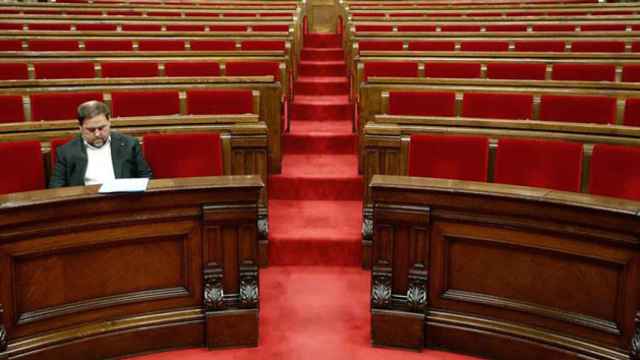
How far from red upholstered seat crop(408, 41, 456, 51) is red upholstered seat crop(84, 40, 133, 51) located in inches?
21.0

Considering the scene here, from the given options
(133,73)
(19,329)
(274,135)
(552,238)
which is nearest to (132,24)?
(133,73)

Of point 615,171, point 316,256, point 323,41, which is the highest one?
point 323,41

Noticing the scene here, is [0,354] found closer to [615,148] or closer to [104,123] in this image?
[104,123]

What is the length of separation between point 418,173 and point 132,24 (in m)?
1.00

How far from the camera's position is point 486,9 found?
6.07 ft

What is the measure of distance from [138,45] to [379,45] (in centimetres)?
46

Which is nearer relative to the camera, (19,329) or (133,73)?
(19,329)

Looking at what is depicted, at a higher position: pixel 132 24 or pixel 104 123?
pixel 132 24

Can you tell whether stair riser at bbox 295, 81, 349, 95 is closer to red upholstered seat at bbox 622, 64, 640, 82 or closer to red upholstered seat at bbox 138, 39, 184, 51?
red upholstered seat at bbox 138, 39, 184, 51

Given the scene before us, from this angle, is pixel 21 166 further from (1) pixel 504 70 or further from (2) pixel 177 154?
(1) pixel 504 70

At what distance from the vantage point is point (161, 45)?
4.61 feet

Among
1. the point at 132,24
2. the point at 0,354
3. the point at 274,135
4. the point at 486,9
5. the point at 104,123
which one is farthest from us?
the point at 486,9

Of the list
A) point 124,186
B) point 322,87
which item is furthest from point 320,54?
point 124,186

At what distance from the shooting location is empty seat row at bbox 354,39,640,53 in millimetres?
1354
